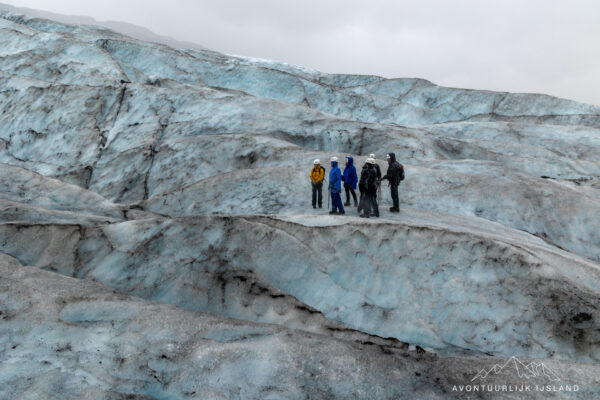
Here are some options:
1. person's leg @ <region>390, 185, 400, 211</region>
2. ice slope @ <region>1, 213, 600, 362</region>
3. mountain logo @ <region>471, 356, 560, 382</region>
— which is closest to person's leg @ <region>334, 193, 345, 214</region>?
person's leg @ <region>390, 185, 400, 211</region>

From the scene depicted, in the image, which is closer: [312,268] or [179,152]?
[312,268]

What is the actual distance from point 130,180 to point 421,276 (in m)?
14.0

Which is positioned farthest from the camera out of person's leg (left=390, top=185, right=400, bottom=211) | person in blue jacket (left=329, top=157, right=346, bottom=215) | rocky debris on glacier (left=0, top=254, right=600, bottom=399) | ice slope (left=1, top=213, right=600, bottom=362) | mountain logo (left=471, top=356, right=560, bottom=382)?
person's leg (left=390, top=185, right=400, bottom=211)

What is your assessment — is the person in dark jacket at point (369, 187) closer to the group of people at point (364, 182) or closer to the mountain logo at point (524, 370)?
the group of people at point (364, 182)

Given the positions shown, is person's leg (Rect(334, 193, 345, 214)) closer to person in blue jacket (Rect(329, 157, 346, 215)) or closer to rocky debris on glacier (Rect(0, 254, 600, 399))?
person in blue jacket (Rect(329, 157, 346, 215))

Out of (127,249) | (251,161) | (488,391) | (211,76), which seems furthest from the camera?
(211,76)

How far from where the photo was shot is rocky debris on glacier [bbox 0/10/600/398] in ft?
17.4

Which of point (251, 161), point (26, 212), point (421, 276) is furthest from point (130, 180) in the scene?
point (421, 276)

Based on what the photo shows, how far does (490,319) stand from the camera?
6.93 meters

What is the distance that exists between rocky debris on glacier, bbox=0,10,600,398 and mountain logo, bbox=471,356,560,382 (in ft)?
Answer: 0.65

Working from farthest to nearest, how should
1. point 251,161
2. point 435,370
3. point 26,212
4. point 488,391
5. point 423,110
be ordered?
point 423,110
point 251,161
point 26,212
point 435,370
point 488,391

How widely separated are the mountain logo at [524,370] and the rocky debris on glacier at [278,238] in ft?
0.65

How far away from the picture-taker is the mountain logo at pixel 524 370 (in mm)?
4688

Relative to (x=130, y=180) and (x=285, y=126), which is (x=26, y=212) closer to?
(x=130, y=180)
